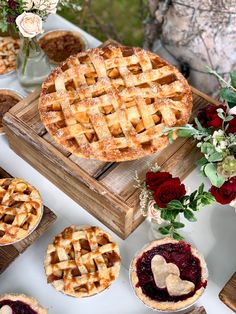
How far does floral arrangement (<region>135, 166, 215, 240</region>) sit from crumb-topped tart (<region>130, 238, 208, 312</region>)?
68mm

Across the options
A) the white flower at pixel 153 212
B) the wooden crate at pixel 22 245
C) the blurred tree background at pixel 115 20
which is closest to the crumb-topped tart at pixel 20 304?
the wooden crate at pixel 22 245

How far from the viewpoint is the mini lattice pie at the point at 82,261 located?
1264 millimetres

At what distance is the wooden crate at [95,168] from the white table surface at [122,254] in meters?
0.03

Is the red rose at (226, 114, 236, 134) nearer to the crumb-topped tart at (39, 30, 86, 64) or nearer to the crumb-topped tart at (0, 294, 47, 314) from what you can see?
the crumb-topped tart at (0, 294, 47, 314)

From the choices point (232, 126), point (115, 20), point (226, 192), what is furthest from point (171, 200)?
point (115, 20)

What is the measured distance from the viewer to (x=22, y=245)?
1356 millimetres

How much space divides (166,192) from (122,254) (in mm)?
297

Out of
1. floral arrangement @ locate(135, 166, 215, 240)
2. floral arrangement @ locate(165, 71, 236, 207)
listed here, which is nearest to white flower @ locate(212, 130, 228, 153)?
floral arrangement @ locate(165, 71, 236, 207)

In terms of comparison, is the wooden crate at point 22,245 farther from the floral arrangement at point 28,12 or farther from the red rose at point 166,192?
the floral arrangement at point 28,12

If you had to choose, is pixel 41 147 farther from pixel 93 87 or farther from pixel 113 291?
pixel 113 291

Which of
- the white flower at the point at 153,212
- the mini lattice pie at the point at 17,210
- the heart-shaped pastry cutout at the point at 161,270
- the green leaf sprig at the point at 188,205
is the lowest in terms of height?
the heart-shaped pastry cutout at the point at 161,270

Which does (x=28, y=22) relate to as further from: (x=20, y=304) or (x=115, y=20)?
(x=115, y=20)

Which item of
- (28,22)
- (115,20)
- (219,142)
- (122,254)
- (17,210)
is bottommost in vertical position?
(115,20)

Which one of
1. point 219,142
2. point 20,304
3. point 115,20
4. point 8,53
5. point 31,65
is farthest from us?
point 115,20
